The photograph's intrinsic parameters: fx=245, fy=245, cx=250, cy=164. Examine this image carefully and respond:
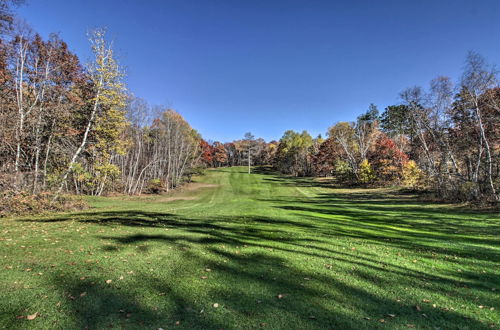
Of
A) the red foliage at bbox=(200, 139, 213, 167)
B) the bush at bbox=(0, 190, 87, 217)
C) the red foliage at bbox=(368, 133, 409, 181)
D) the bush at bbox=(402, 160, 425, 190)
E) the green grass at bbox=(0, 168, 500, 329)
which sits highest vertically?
the red foliage at bbox=(200, 139, 213, 167)

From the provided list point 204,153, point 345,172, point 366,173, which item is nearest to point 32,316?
point 366,173

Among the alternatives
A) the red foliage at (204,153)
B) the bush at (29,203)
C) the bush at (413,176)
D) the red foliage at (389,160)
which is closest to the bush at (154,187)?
the bush at (29,203)

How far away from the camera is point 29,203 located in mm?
12438

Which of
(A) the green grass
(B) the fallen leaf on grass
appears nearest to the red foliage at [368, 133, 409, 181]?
(A) the green grass

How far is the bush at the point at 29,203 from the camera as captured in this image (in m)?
11.6

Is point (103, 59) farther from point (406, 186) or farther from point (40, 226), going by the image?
point (406, 186)

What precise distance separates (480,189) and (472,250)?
16.0 meters

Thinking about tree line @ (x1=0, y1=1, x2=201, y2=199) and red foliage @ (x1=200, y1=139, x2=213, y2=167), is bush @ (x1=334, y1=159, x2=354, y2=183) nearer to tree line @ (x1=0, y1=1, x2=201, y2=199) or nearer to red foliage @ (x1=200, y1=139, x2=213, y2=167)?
red foliage @ (x1=200, y1=139, x2=213, y2=167)

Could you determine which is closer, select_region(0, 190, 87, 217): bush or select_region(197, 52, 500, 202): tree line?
select_region(0, 190, 87, 217): bush

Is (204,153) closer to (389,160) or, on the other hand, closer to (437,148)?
(389,160)

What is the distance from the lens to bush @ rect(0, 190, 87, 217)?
1165cm

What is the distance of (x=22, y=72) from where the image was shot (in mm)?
16141

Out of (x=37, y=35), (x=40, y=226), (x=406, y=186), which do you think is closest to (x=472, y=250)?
(x=40, y=226)

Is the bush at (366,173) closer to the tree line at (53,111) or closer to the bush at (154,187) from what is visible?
the bush at (154,187)
